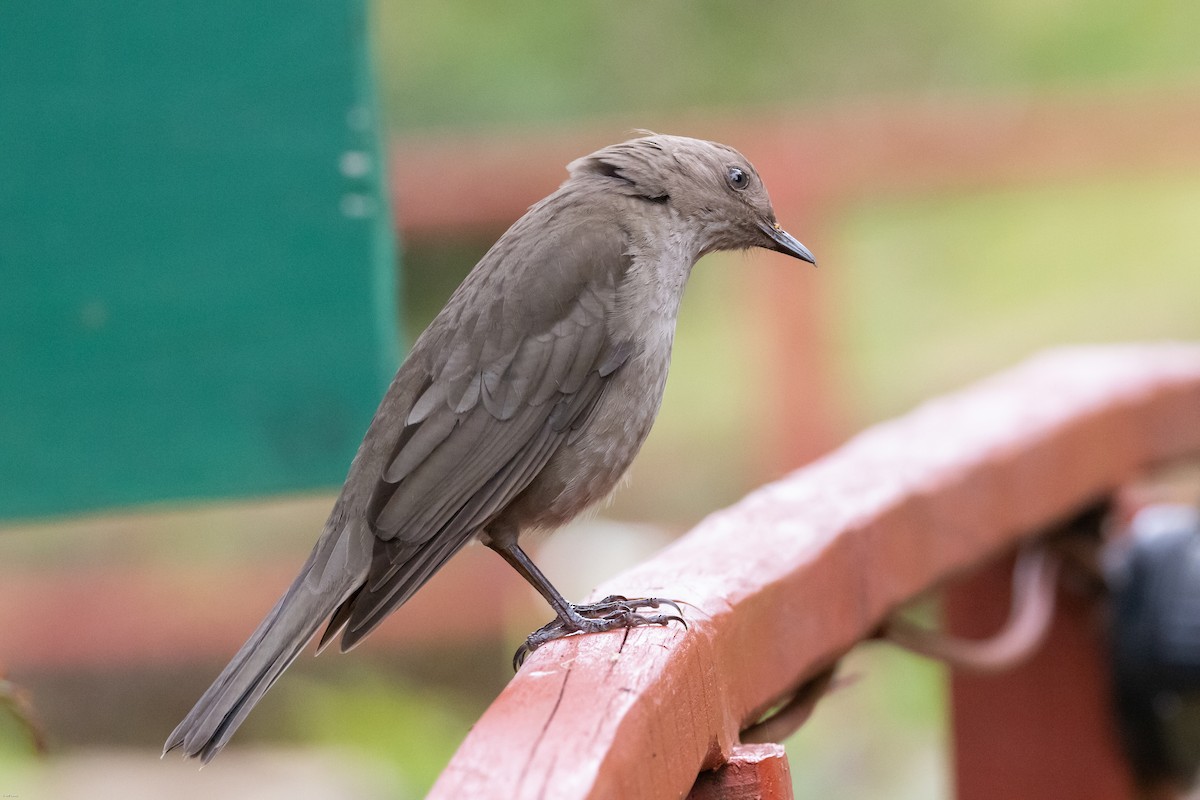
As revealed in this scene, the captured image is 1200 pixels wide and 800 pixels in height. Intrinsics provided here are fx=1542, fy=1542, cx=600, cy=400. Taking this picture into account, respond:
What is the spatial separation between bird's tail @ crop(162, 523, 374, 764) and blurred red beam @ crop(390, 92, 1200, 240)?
3.51 m

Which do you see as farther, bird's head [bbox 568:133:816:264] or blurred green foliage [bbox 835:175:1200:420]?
blurred green foliage [bbox 835:175:1200:420]

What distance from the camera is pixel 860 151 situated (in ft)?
21.2

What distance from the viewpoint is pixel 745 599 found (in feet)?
7.54

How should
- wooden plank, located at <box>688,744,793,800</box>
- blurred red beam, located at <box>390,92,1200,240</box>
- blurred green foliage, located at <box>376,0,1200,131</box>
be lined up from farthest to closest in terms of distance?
blurred green foliage, located at <box>376,0,1200,131</box> < blurred red beam, located at <box>390,92,1200,240</box> < wooden plank, located at <box>688,744,793,800</box>

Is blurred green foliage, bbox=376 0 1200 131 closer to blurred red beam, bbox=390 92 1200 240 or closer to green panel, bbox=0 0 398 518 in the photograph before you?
blurred red beam, bbox=390 92 1200 240

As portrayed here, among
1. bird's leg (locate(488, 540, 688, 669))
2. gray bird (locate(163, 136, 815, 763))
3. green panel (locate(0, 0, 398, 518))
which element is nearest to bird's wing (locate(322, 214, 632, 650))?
gray bird (locate(163, 136, 815, 763))

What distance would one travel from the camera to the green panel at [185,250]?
307 centimetres

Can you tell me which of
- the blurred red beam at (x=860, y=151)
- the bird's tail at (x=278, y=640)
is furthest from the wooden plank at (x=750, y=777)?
the blurred red beam at (x=860, y=151)

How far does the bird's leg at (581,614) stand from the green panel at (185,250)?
1.84 feet

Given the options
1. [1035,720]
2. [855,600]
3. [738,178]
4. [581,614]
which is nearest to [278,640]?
[581,614]

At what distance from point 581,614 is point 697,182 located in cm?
108

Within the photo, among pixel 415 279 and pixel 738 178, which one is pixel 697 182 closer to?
pixel 738 178

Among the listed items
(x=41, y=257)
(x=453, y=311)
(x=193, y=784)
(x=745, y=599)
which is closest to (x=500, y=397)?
(x=453, y=311)

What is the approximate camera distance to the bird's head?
10.2 ft
